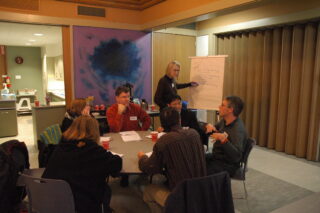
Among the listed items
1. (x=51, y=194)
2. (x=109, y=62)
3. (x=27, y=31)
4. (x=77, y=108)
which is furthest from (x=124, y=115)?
(x=27, y=31)

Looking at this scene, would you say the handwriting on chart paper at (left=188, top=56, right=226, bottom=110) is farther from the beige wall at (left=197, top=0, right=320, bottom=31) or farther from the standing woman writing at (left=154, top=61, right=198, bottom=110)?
the beige wall at (left=197, top=0, right=320, bottom=31)

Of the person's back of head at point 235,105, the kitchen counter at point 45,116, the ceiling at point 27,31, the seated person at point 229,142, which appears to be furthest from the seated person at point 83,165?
the ceiling at point 27,31

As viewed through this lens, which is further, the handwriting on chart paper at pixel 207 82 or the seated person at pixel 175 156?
the handwriting on chart paper at pixel 207 82

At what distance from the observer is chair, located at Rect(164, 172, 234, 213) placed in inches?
61.6

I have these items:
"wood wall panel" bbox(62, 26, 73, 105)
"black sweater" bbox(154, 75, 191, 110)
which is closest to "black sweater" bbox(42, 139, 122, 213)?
"black sweater" bbox(154, 75, 191, 110)

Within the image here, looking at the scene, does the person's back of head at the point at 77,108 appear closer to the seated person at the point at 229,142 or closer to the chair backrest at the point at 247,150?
the seated person at the point at 229,142

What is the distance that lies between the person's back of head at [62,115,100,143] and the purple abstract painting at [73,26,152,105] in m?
2.86

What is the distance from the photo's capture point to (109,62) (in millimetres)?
4750

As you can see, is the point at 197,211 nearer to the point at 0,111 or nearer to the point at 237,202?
the point at 237,202

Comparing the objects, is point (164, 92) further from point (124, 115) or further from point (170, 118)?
point (170, 118)

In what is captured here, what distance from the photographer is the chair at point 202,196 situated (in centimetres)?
156

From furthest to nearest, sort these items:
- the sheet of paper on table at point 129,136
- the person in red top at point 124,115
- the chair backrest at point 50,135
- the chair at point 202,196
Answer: the person in red top at point 124,115 < the sheet of paper on table at point 129,136 < the chair backrest at point 50,135 < the chair at point 202,196

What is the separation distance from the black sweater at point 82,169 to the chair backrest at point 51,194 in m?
0.07

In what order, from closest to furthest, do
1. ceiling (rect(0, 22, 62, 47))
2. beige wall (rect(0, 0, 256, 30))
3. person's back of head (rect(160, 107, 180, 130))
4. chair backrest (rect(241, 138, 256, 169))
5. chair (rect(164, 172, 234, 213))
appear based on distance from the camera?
chair (rect(164, 172, 234, 213))
person's back of head (rect(160, 107, 180, 130))
chair backrest (rect(241, 138, 256, 169))
beige wall (rect(0, 0, 256, 30))
ceiling (rect(0, 22, 62, 47))
